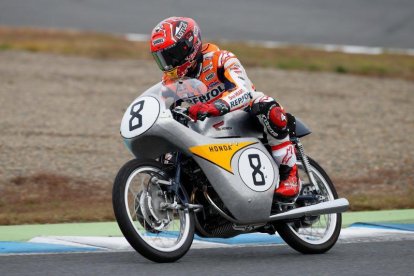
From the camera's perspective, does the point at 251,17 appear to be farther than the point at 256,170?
Yes

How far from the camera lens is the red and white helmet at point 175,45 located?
660cm

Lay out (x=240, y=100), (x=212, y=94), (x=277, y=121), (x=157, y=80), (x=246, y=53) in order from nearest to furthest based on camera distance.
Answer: (x=240, y=100) < (x=277, y=121) < (x=212, y=94) < (x=157, y=80) < (x=246, y=53)

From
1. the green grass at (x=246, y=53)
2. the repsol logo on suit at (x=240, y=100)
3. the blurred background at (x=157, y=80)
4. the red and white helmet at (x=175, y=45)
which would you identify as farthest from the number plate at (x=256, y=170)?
the green grass at (x=246, y=53)

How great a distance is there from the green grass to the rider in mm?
10765

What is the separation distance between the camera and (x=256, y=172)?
6.75 meters

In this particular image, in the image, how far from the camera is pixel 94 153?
11.2m

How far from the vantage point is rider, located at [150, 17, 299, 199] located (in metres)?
6.60

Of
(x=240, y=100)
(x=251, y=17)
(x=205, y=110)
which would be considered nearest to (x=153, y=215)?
(x=205, y=110)

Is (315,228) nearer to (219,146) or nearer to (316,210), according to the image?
(316,210)

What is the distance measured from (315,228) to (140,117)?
6.03ft

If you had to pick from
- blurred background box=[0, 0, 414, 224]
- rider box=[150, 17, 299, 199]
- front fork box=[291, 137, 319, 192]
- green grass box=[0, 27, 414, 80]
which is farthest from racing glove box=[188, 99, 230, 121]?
green grass box=[0, 27, 414, 80]

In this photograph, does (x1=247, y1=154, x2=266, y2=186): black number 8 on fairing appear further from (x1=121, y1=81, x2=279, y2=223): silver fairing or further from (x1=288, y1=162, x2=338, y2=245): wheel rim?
(x1=288, y1=162, x2=338, y2=245): wheel rim

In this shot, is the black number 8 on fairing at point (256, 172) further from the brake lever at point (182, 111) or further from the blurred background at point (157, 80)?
the blurred background at point (157, 80)

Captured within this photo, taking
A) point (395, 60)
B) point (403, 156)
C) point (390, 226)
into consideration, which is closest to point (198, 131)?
point (390, 226)
